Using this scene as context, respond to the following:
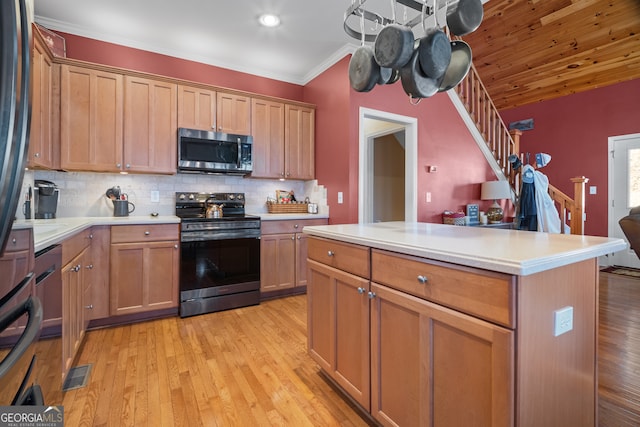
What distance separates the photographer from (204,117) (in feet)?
11.0

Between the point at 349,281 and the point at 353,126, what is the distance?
2202mm

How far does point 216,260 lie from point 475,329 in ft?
8.38

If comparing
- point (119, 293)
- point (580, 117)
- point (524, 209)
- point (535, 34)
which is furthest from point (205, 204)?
point (580, 117)

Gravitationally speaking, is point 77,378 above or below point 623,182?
below

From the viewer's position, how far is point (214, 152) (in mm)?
3359

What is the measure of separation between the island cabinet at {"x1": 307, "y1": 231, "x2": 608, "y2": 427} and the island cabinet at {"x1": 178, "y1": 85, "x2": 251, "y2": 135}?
250 centimetres

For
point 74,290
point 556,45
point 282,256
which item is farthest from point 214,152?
point 556,45

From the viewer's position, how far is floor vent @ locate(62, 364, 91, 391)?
181 centimetres

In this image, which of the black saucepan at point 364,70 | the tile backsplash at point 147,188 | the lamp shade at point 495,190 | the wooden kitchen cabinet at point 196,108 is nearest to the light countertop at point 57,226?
the tile backsplash at point 147,188

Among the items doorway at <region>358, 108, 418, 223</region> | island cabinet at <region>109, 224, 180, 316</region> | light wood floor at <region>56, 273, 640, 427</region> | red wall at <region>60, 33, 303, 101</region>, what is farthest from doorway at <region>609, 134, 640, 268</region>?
island cabinet at <region>109, 224, 180, 316</region>

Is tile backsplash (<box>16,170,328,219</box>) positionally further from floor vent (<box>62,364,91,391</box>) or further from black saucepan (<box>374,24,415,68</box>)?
black saucepan (<box>374,24,415,68</box>)

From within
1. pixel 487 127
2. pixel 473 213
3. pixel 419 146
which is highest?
pixel 487 127

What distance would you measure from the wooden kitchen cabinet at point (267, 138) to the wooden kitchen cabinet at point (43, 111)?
1.80 m

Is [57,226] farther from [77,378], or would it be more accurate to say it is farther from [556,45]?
[556,45]
